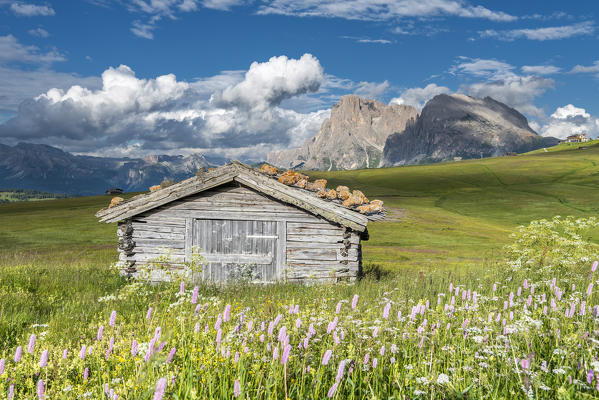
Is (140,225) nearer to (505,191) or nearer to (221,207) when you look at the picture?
(221,207)

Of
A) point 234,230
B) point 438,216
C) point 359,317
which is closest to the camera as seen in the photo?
point 359,317

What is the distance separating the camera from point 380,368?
4.08m

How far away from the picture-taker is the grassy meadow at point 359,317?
3520 mm

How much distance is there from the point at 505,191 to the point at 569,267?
297 ft

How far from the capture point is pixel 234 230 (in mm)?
16859

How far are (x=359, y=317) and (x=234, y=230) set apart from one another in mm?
10745

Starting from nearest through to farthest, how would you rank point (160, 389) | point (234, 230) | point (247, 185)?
point (160, 389) < point (247, 185) < point (234, 230)

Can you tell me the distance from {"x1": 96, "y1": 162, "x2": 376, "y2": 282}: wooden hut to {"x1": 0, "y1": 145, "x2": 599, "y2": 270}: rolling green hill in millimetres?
8315

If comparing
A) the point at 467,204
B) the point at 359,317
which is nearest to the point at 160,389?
the point at 359,317

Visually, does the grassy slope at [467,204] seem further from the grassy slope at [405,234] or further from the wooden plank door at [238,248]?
the wooden plank door at [238,248]

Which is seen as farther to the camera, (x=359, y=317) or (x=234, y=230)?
(x=234, y=230)

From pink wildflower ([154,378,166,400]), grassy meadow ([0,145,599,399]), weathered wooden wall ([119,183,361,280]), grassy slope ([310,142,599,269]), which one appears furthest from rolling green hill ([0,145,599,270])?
pink wildflower ([154,378,166,400])

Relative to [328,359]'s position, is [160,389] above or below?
above

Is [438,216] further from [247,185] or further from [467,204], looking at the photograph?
[247,185]
